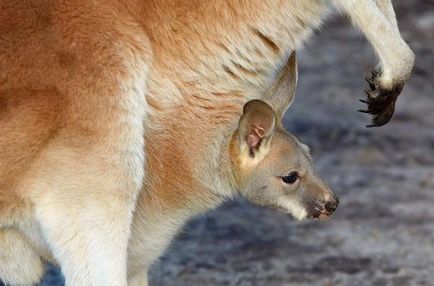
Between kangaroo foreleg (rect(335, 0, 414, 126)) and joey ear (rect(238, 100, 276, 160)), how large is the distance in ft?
1.62

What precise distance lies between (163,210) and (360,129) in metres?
3.23

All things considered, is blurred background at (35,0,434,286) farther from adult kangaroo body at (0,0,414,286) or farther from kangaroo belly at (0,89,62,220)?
kangaroo belly at (0,89,62,220)

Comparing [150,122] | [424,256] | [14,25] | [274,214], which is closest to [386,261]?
[424,256]

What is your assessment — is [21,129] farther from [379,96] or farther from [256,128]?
[379,96]

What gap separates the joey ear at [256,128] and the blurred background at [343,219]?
63 centimetres

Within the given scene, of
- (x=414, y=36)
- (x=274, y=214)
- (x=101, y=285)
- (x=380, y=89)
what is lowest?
(x=414, y=36)

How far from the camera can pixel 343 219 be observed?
638cm

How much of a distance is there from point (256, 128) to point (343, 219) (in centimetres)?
214

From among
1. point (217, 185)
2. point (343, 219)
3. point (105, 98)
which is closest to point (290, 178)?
point (217, 185)

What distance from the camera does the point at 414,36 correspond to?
903cm

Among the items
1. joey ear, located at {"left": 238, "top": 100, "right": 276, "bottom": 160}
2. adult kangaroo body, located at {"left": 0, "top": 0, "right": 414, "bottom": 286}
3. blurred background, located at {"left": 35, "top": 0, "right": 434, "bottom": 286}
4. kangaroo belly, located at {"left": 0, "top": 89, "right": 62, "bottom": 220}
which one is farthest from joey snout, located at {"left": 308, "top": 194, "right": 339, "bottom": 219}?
kangaroo belly, located at {"left": 0, "top": 89, "right": 62, "bottom": 220}

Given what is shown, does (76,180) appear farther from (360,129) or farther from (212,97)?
(360,129)

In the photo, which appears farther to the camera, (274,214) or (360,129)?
(360,129)

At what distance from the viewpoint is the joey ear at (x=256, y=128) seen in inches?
167
